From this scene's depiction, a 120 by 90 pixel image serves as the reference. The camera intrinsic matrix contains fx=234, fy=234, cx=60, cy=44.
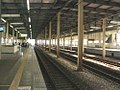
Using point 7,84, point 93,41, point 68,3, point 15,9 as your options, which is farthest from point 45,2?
point 93,41

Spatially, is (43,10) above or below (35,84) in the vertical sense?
above

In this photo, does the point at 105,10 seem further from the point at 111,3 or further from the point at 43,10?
the point at 43,10

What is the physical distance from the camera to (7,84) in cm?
866

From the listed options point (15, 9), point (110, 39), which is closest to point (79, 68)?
point (15, 9)

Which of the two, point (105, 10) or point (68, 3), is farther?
point (105, 10)

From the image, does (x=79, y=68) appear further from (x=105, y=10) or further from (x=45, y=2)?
(x=105, y=10)

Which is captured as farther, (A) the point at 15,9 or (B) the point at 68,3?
(A) the point at 15,9

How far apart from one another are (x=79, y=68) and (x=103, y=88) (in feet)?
18.4

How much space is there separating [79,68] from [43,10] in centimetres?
1107

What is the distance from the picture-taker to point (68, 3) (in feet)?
65.9

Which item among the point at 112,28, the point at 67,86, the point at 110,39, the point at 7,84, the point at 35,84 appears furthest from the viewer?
the point at 110,39

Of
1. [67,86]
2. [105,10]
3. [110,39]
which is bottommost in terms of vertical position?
[67,86]

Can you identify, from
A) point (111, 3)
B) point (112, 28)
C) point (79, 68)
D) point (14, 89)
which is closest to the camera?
point (14, 89)

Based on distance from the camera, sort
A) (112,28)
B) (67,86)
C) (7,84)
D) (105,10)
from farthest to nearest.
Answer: (112,28), (105,10), (67,86), (7,84)
